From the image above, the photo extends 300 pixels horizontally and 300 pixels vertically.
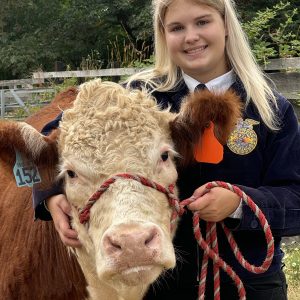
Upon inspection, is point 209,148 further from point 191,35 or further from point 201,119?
point 191,35

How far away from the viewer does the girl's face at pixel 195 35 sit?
10.0 feet

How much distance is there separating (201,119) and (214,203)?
0.39 metres

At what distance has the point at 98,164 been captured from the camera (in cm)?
254

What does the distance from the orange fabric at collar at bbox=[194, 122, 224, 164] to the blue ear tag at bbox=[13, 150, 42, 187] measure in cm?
80

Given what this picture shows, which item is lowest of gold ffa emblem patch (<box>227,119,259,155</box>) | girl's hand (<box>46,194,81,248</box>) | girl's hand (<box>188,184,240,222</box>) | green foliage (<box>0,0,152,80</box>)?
green foliage (<box>0,0,152,80</box>)

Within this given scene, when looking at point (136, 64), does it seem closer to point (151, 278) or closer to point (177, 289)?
point (177, 289)

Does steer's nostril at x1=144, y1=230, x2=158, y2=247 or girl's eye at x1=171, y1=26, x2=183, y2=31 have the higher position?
girl's eye at x1=171, y1=26, x2=183, y2=31

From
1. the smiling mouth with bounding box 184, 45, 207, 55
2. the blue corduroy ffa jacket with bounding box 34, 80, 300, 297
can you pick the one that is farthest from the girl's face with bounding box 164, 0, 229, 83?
the blue corduroy ffa jacket with bounding box 34, 80, 300, 297

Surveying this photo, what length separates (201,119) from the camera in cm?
271

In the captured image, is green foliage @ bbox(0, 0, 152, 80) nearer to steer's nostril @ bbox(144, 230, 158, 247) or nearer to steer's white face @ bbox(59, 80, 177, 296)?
steer's white face @ bbox(59, 80, 177, 296)

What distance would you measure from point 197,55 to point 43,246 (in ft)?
4.44

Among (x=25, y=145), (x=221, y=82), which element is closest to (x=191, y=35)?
(x=221, y=82)

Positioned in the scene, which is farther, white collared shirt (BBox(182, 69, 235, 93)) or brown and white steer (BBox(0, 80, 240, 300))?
white collared shirt (BBox(182, 69, 235, 93))

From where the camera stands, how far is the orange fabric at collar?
9.04 ft
